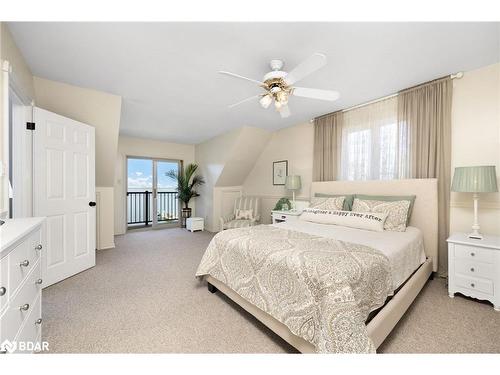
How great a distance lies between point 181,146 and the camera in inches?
235

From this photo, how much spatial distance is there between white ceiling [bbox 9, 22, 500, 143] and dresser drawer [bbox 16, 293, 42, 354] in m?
2.05

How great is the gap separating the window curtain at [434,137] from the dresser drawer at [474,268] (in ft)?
1.78

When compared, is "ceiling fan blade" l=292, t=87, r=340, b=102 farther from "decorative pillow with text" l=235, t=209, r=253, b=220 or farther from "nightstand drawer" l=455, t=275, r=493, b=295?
"decorative pillow with text" l=235, t=209, r=253, b=220

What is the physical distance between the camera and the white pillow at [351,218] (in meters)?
2.33

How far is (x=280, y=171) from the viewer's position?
470 cm

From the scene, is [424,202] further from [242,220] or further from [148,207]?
[148,207]

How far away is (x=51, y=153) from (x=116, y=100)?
1056 millimetres

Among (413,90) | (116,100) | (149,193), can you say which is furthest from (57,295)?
(413,90)

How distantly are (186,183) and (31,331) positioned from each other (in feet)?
15.4

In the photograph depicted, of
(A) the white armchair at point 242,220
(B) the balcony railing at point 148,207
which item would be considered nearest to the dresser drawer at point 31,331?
(A) the white armchair at point 242,220

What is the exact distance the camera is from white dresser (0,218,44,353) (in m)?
0.87

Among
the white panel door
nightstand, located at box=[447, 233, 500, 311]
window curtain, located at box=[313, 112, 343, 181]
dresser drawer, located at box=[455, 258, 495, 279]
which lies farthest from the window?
the white panel door

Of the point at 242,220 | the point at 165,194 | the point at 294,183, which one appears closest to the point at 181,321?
the point at 294,183

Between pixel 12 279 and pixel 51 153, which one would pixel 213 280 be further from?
pixel 51 153
